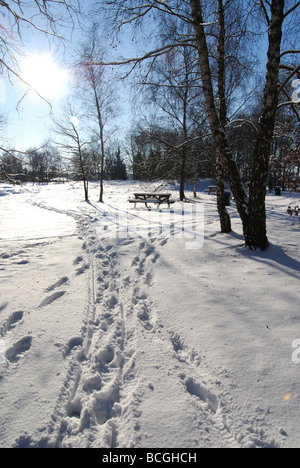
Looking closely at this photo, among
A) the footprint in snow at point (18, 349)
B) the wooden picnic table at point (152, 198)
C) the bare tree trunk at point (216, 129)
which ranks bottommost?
the footprint in snow at point (18, 349)

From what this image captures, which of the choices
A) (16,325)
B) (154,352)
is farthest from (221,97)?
(16,325)

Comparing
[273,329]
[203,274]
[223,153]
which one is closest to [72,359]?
[273,329]

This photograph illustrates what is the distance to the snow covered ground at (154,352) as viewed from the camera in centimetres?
151

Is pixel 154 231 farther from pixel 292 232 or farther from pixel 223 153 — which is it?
pixel 292 232

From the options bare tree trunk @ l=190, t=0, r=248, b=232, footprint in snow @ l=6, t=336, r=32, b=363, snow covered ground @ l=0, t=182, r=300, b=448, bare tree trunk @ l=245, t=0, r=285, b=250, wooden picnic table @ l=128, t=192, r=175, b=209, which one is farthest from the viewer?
wooden picnic table @ l=128, t=192, r=175, b=209

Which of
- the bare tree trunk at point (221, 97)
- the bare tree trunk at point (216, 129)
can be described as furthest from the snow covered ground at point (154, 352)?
the bare tree trunk at point (221, 97)

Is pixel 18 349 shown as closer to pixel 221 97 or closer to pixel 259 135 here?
pixel 259 135

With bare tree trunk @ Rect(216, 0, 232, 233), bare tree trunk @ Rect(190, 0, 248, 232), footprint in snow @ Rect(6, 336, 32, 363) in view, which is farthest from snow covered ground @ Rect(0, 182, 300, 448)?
bare tree trunk @ Rect(216, 0, 232, 233)

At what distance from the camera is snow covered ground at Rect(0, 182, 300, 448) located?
1.51 meters

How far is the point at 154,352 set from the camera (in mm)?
2188

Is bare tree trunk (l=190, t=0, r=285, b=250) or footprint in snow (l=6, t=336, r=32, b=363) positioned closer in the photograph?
footprint in snow (l=6, t=336, r=32, b=363)

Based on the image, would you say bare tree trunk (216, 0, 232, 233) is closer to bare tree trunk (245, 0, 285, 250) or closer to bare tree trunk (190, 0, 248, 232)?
bare tree trunk (190, 0, 248, 232)

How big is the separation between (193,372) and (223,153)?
13.3 ft

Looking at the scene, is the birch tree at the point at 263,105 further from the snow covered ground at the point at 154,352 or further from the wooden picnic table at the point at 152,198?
the wooden picnic table at the point at 152,198
